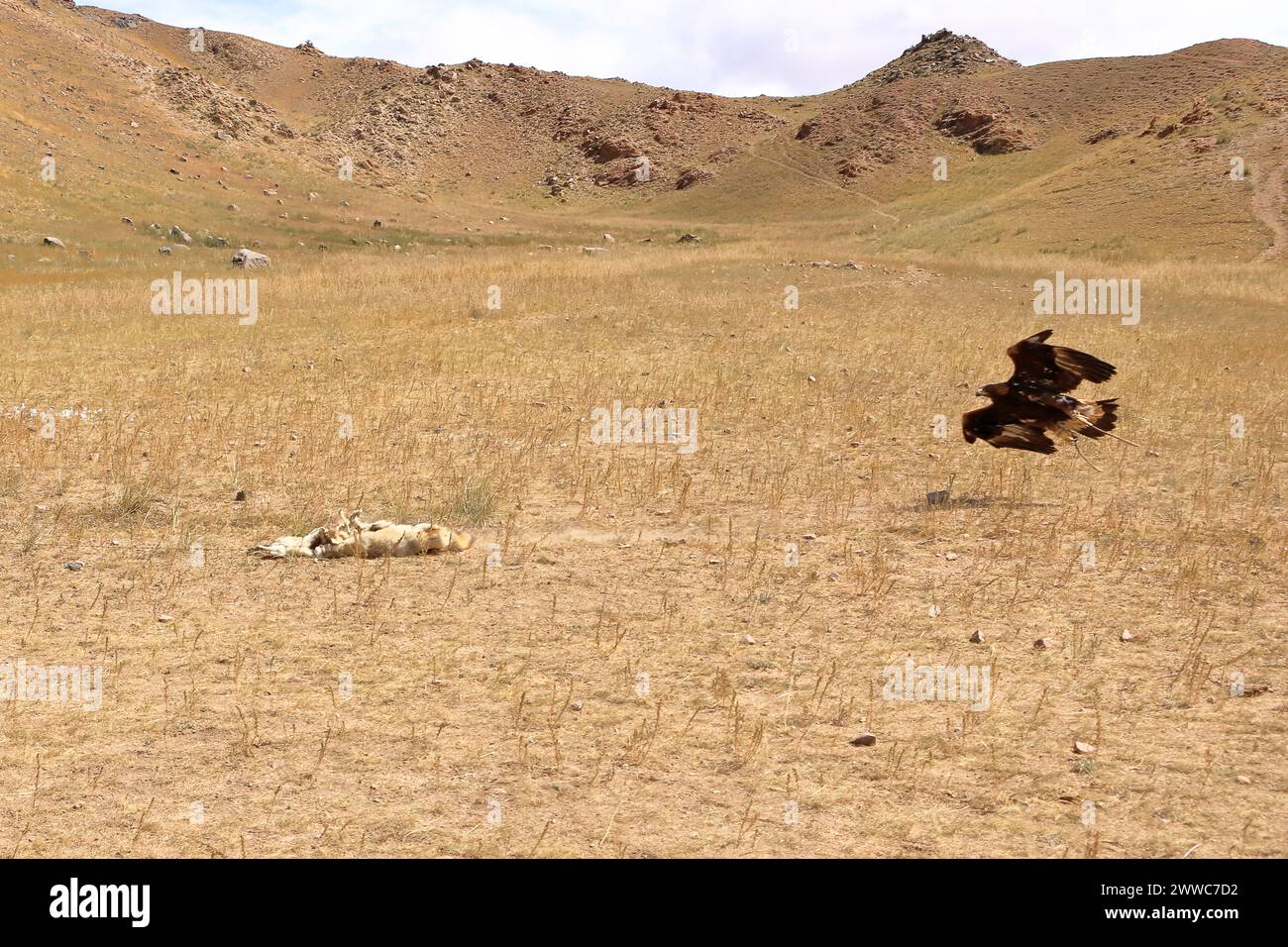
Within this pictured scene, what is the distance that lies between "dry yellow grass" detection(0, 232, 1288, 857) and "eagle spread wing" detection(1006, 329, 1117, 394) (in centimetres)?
116

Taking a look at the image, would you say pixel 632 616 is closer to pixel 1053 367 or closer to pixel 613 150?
pixel 1053 367

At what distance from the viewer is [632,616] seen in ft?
25.5

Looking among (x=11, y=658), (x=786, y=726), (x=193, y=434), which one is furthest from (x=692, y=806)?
(x=193, y=434)

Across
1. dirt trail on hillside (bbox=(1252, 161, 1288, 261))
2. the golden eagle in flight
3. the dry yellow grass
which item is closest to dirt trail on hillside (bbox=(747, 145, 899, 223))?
dirt trail on hillside (bbox=(1252, 161, 1288, 261))

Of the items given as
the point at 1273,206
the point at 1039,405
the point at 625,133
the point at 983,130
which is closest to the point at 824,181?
the point at 983,130

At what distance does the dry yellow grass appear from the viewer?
508cm

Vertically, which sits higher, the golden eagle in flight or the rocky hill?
the rocky hill

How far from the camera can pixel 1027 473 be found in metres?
11.7

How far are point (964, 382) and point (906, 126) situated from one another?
76.7 m

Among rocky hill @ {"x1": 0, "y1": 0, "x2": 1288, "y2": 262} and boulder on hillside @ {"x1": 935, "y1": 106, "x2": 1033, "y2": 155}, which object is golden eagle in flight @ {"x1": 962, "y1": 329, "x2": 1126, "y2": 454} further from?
boulder on hillside @ {"x1": 935, "y1": 106, "x2": 1033, "y2": 155}

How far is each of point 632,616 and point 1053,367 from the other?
5.56 meters

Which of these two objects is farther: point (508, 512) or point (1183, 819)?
point (508, 512)

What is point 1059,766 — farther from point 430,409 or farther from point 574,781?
point 430,409

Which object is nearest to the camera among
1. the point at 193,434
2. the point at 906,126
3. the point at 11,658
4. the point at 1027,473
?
the point at 11,658
